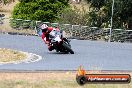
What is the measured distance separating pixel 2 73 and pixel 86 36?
2167 centimetres

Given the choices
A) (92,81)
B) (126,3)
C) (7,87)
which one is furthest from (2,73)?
(126,3)

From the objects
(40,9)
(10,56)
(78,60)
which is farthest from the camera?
(40,9)

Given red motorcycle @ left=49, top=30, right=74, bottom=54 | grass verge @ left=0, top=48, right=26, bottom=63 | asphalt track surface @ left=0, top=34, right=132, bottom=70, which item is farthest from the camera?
red motorcycle @ left=49, top=30, right=74, bottom=54

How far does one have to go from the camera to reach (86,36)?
122 feet

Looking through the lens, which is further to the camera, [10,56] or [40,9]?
[40,9]

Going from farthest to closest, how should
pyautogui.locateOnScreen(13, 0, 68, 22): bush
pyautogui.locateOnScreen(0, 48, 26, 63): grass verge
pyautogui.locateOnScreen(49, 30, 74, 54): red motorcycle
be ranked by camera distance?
1. pyautogui.locateOnScreen(13, 0, 68, 22): bush
2. pyautogui.locateOnScreen(49, 30, 74, 54): red motorcycle
3. pyautogui.locateOnScreen(0, 48, 26, 63): grass verge

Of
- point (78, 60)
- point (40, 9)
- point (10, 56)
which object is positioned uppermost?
point (40, 9)

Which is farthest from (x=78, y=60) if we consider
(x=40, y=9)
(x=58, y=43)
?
(x=40, y=9)

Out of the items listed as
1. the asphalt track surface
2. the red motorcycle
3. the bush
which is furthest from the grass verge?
the bush

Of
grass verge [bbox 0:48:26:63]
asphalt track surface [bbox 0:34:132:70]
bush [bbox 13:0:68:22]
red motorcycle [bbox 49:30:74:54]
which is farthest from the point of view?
bush [bbox 13:0:68:22]

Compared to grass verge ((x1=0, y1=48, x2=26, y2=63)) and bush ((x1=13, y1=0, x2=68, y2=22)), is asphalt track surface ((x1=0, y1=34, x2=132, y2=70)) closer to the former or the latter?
grass verge ((x1=0, y1=48, x2=26, y2=63))

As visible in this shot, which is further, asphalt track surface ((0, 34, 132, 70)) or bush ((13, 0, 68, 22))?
bush ((13, 0, 68, 22))

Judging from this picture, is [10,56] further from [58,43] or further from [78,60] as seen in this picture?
[58,43]

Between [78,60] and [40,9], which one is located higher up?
[40,9]
